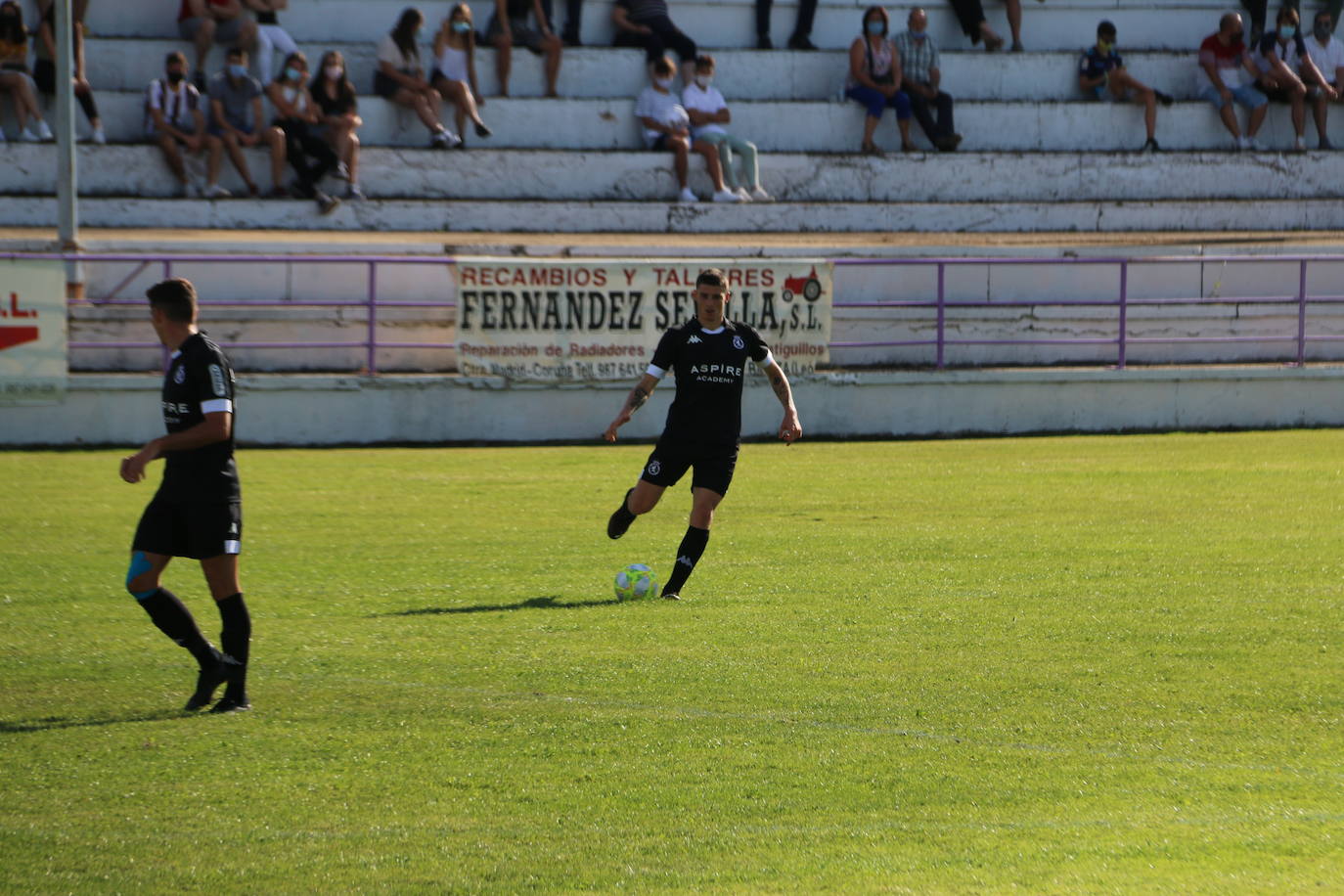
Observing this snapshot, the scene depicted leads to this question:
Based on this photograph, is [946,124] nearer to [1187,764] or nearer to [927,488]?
[927,488]

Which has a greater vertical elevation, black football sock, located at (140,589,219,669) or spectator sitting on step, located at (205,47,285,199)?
spectator sitting on step, located at (205,47,285,199)

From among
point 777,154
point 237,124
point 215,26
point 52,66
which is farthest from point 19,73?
Result: point 777,154

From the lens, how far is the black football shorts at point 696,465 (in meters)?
9.94

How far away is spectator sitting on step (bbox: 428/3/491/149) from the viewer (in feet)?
77.3

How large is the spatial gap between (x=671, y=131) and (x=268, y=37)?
5943mm

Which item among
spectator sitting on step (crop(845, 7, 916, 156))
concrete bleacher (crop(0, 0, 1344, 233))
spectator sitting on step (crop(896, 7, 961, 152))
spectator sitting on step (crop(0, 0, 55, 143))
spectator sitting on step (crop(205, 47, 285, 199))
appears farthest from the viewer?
spectator sitting on step (crop(896, 7, 961, 152))

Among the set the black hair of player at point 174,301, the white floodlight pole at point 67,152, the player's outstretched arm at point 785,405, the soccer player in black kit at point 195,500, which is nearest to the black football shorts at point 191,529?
the soccer player in black kit at point 195,500

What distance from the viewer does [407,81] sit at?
23.4 meters

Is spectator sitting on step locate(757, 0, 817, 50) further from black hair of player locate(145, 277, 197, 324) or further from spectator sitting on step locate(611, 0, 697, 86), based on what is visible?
black hair of player locate(145, 277, 197, 324)

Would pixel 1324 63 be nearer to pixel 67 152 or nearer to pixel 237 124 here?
pixel 237 124

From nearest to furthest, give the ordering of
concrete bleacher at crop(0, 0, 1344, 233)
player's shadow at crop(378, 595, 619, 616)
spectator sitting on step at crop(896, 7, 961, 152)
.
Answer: player's shadow at crop(378, 595, 619, 616), concrete bleacher at crop(0, 0, 1344, 233), spectator sitting on step at crop(896, 7, 961, 152)

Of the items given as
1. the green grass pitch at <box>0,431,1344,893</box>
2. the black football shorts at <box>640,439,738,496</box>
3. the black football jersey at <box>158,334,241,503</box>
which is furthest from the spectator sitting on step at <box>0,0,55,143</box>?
the black football jersey at <box>158,334,241,503</box>

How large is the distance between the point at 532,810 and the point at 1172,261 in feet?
58.6

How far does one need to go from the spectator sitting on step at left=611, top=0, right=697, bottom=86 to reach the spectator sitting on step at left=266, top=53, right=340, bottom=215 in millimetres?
5458
